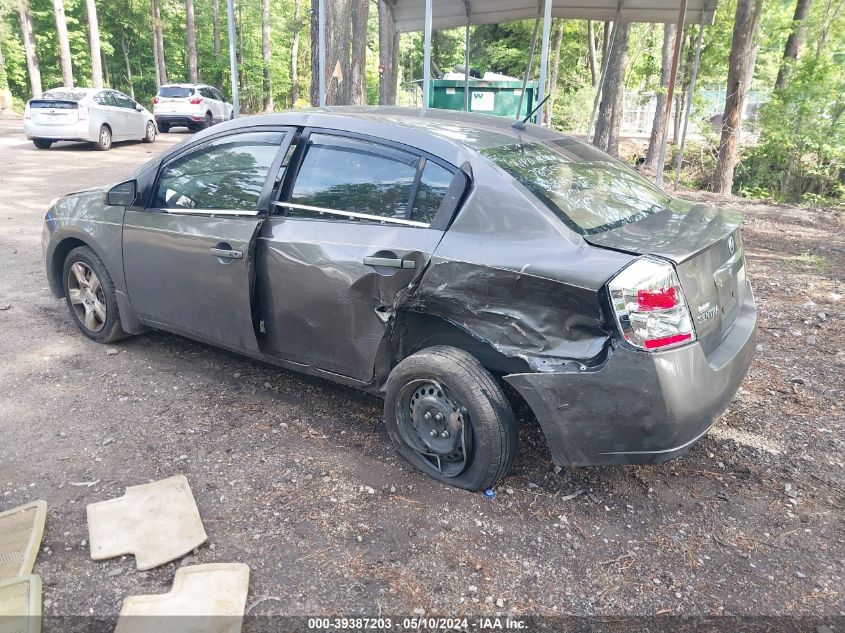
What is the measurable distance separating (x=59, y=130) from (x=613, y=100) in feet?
43.1

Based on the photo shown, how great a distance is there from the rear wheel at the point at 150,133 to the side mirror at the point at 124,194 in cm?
1591

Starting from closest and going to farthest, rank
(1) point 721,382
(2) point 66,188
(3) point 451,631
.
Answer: (3) point 451,631, (1) point 721,382, (2) point 66,188

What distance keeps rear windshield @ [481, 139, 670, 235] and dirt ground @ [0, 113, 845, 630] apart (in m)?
1.32

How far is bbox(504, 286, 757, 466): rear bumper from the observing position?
8.45 ft

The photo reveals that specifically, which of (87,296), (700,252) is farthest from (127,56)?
(700,252)

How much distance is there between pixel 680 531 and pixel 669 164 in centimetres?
1469

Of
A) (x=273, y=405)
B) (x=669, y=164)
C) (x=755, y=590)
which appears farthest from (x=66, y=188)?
(x=669, y=164)

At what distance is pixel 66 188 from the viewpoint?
36.2 feet

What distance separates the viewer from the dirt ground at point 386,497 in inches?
98.7

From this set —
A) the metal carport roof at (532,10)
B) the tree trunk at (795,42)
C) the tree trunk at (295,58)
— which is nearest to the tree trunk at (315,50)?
the metal carport roof at (532,10)

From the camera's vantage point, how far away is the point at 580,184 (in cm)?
326

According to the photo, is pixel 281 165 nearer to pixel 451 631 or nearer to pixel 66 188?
pixel 451 631

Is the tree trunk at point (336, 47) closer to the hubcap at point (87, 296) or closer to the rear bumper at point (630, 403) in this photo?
the hubcap at point (87, 296)

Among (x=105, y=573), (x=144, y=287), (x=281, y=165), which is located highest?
(x=281, y=165)
